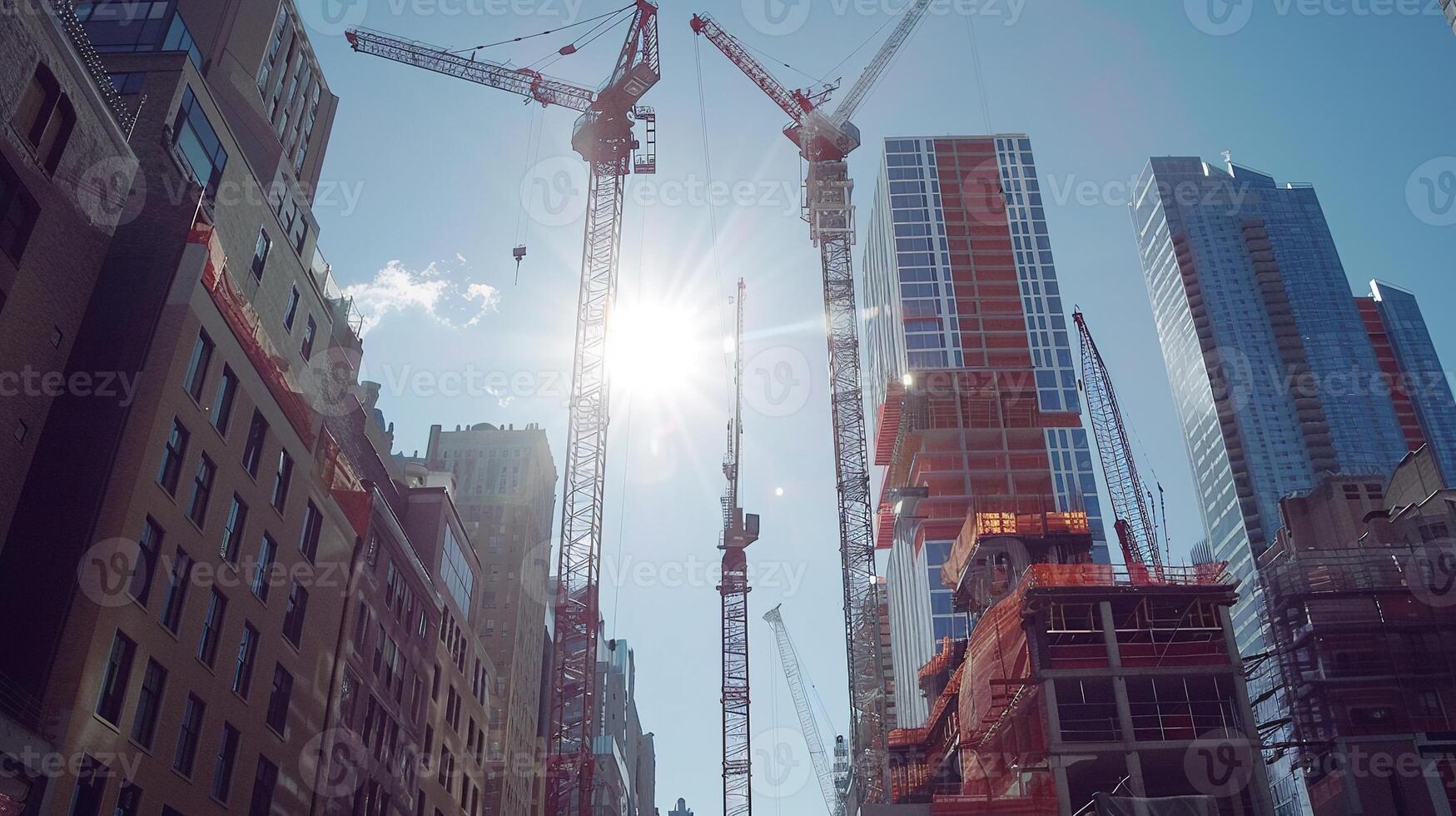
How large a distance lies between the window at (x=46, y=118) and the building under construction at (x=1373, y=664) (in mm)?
65357

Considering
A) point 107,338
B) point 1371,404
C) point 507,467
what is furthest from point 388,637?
point 1371,404

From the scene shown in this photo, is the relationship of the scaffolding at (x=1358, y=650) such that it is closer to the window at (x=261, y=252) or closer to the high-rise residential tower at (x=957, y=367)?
A: the window at (x=261, y=252)

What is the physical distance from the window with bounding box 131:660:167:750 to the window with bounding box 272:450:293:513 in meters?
10.7

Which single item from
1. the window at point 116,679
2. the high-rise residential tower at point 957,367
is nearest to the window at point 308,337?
the window at point 116,679

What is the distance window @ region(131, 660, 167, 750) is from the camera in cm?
3328

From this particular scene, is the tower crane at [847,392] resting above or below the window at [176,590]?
above

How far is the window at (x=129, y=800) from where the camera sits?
105 ft

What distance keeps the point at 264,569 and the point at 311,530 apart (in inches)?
207

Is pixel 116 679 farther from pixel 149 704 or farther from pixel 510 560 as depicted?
pixel 510 560

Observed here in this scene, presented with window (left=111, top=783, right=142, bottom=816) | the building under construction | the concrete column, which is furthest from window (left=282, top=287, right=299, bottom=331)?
the building under construction

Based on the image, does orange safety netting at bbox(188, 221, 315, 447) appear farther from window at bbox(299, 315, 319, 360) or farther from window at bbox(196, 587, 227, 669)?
window at bbox(299, 315, 319, 360)

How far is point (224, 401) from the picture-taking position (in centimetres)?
4034

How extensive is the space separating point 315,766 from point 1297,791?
56364 millimetres

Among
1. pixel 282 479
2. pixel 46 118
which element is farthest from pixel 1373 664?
pixel 46 118
